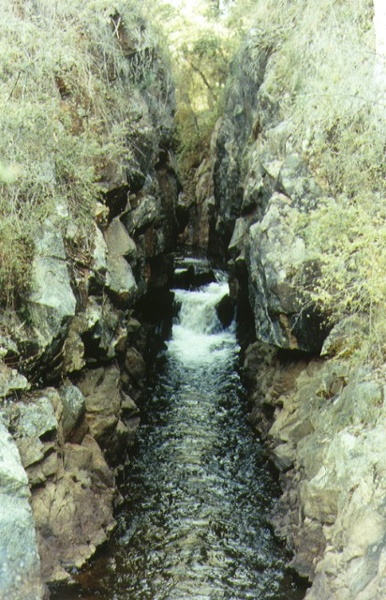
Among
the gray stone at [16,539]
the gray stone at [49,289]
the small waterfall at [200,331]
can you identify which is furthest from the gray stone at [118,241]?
the small waterfall at [200,331]

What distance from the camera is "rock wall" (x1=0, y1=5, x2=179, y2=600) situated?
25.1 ft

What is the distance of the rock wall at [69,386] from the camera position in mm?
7645

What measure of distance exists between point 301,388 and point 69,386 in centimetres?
393

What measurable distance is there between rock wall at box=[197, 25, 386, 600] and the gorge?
0.04 metres

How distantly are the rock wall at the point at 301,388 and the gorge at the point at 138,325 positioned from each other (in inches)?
1.4

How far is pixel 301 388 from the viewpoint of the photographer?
11.2 meters

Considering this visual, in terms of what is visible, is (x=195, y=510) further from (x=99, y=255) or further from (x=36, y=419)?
(x=99, y=255)

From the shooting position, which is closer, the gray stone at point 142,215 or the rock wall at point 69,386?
the rock wall at point 69,386

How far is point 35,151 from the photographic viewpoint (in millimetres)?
9891

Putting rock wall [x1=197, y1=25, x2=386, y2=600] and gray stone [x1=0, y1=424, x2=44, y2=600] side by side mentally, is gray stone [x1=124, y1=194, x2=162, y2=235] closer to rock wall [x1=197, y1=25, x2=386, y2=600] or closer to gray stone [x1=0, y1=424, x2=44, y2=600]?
rock wall [x1=197, y1=25, x2=386, y2=600]

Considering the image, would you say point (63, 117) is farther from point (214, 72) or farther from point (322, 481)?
point (214, 72)

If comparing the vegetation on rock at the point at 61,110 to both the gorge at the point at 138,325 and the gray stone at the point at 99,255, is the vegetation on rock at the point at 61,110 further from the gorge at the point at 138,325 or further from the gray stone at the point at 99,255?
the gray stone at the point at 99,255

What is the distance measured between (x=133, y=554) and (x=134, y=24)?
10.0 m

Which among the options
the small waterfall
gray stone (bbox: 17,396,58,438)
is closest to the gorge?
gray stone (bbox: 17,396,58,438)
